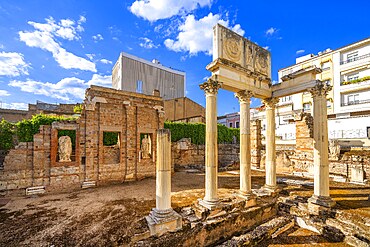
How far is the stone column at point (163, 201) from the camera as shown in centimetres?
480

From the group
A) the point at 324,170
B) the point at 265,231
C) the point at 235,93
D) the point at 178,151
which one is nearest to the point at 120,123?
the point at 178,151

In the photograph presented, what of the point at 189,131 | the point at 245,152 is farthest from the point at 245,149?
the point at 189,131

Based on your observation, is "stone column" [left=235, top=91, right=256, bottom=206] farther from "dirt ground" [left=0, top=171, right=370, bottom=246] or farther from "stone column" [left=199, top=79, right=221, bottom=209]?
"dirt ground" [left=0, top=171, right=370, bottom=246]

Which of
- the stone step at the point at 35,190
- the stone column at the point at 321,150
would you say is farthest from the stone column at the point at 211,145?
the stone step at the point at 35,190

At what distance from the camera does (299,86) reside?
6.93 meters

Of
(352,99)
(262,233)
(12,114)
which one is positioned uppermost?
(352,99)

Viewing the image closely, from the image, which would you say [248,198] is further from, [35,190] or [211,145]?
[35,190]

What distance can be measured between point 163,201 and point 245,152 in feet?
11.6

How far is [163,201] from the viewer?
5.22 metres

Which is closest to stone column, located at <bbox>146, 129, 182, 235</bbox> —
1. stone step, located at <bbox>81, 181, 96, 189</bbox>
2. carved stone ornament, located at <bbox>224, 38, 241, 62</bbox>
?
carved stone ornament, located at <bbox>224, 38, 241, 62</bbox>

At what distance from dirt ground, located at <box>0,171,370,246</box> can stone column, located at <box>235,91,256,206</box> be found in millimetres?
1638

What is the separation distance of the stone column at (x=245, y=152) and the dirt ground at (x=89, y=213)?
1638mm

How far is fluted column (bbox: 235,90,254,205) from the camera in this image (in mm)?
6703

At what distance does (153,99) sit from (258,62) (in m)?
7.69
